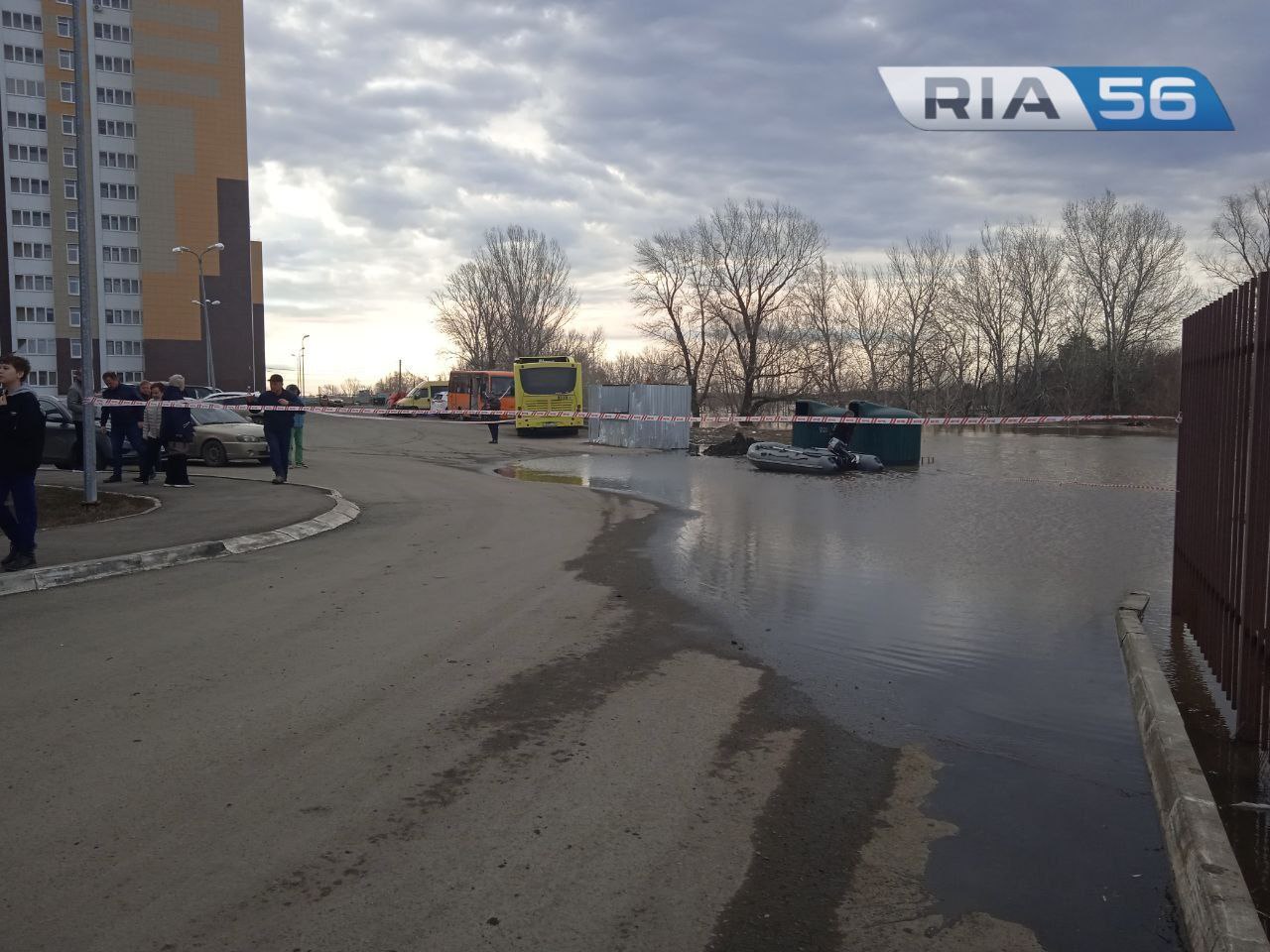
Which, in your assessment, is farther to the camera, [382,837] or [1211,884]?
[382,837]

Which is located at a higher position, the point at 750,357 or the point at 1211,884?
the point at 750,357

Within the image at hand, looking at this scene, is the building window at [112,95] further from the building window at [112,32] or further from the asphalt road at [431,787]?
the asphalt road at [431,787]

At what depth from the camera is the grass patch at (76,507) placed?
12.4m

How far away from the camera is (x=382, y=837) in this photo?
3.87m

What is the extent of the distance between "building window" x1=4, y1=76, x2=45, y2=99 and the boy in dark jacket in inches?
3718

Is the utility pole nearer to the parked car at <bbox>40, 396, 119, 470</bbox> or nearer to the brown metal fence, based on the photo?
the parked car at <bbox>40, 396, 119, 470</bbox>

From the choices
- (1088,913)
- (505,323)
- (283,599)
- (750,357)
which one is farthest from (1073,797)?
(505,323)

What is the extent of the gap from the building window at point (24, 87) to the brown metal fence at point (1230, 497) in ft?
330

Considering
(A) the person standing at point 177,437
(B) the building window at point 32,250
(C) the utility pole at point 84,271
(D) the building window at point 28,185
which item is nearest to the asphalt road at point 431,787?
(C) the utility pole at point 84,271

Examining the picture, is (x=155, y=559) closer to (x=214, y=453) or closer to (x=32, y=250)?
(x=214, y=453)

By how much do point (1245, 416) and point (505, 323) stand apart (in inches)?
3400

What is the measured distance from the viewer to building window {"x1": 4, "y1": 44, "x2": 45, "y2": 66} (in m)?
84.8

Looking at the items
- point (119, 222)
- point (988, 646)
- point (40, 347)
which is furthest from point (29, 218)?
point (988, 646)

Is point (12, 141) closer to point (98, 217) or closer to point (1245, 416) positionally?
point (98, 217)
